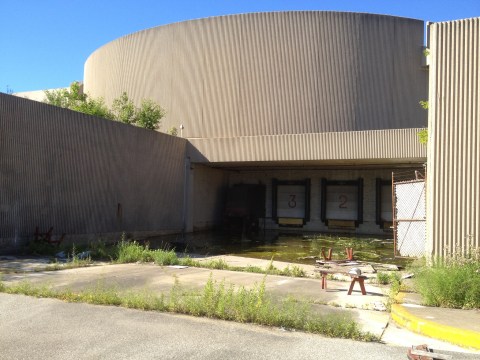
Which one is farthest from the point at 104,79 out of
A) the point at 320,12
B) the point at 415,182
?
the point at 415,182

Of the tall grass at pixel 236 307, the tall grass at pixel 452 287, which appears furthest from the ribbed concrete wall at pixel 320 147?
the tall grass at pixel 236 307

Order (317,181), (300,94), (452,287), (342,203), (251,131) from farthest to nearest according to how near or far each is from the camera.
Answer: (317,181) < (342,203) < (251,131) < (300,94) < (452,287)

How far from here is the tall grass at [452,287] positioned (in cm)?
809

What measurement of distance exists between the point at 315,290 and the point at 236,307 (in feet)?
11.3

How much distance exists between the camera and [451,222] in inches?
406

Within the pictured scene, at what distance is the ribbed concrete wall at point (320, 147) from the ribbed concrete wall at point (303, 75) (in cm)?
366

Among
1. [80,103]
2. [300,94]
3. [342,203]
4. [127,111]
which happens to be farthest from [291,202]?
[80,103]

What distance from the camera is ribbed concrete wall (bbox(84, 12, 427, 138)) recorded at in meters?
30.5

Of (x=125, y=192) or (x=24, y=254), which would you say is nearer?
(x=24, y=254)

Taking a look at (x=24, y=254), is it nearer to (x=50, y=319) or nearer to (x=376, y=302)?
(x=50, y=319)

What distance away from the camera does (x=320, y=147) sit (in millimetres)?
25969

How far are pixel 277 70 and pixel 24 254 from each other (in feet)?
65.9

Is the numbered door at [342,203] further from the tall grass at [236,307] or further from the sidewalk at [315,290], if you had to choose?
the tall grass at [236,307]

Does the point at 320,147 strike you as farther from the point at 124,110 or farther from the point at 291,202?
the point at 124,110
